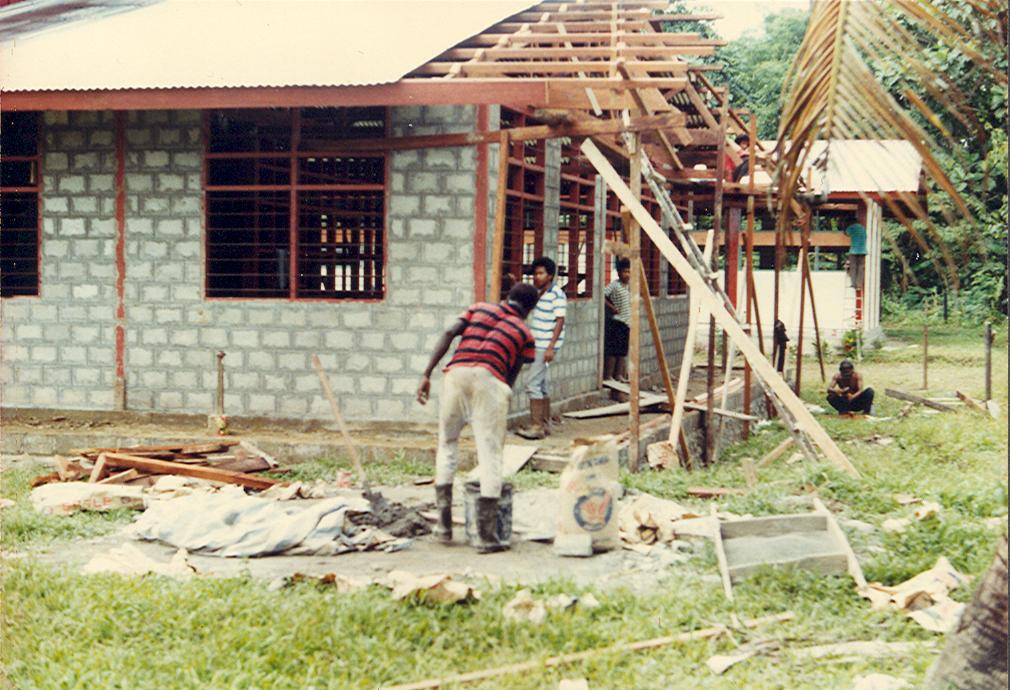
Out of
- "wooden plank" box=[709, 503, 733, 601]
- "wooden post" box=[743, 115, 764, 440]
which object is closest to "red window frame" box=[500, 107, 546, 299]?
"wooden post" box=[743, 115, 764, 440]

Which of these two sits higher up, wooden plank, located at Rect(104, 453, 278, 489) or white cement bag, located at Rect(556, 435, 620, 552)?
white cement bag, located at Rect(556, 435, 620, 552)

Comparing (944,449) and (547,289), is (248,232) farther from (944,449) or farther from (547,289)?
(944,449)

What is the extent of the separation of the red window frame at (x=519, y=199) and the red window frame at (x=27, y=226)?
481cm

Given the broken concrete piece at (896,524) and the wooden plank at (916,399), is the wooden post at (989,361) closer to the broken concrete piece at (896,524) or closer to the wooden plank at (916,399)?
the wooden plank at (916,399)

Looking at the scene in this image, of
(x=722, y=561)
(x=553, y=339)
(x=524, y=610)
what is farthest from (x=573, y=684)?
(x=553, y=339)

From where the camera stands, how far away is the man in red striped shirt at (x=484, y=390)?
8.16m

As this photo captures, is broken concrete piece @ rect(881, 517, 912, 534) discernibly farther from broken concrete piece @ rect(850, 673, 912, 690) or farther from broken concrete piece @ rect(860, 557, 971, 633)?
broken concrete piece @ rect(850, 673, 912, 690)

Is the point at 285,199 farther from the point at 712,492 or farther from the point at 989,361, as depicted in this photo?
the point at 989,361

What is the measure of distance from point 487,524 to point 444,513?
1.25ft

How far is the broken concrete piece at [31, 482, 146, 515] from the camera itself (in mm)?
9203

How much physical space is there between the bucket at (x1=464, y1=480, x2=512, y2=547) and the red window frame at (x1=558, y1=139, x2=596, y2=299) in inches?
254

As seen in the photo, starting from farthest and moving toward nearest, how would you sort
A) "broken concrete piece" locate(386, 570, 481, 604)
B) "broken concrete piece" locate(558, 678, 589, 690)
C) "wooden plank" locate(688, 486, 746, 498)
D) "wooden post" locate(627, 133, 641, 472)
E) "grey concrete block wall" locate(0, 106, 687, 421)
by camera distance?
"grey concrete block wall" locate(0, 106, 687, 421) → "wooden post" locate(627, 133, 641, 472) → "wooden plank" locate(688, 486, 746, 498) → "broken concrete piece" locate(386, 570, 481, 604) → "broken concrete piece" locate(558, 678, 589, 690)

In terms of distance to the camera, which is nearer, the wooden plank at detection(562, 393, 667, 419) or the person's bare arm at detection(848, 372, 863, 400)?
the wooden plank at detection(562, 393, 667, 419)

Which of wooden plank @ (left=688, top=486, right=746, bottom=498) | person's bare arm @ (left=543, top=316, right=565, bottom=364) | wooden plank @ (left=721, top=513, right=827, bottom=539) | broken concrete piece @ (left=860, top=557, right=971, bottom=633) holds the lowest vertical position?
wooden plank @ (left=688, top=486, right=746, bottom=498)
